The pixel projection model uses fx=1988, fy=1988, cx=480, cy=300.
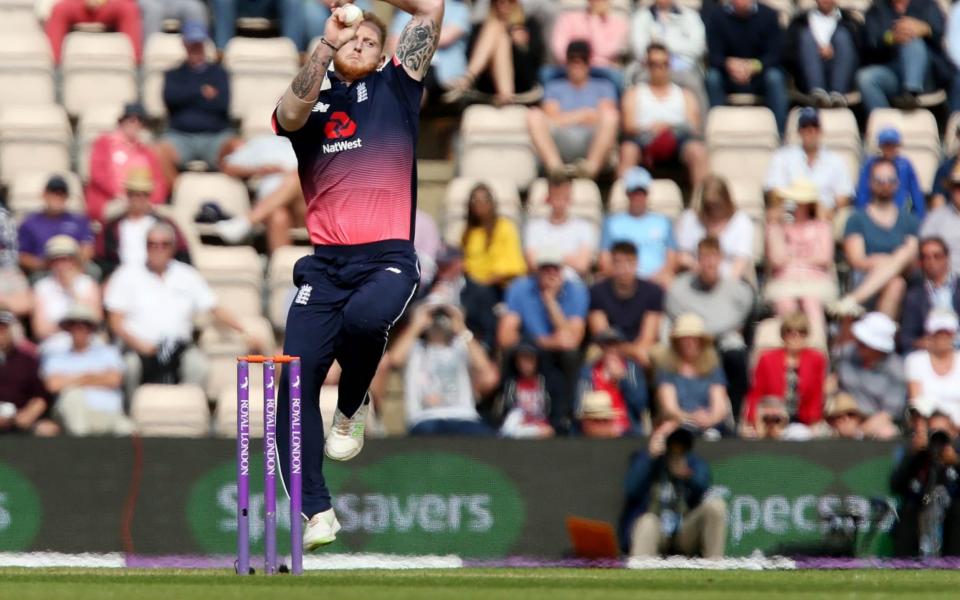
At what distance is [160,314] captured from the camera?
1345 cm

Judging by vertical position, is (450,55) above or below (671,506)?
above

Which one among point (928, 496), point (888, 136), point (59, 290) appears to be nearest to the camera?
point (928, 496)

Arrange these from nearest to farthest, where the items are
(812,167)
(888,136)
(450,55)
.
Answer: (888,136), (812,167), (450,55)

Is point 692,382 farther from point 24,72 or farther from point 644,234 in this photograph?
point 24,72

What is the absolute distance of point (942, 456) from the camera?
1221 centimetres

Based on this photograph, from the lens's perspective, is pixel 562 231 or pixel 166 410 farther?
pixel 562 231

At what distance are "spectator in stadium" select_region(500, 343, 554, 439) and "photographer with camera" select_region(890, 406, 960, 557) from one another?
7.92ft

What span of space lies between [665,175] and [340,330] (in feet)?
22.4

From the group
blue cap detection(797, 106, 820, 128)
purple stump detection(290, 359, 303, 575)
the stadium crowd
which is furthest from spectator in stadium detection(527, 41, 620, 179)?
purple stump detection(290, 359, 303, 575)

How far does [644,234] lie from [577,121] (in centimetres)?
130

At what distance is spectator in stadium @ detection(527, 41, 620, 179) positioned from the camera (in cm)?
1528

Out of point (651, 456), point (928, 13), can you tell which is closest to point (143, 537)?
point (651, 456)

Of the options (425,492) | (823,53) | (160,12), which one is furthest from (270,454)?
(823,53)

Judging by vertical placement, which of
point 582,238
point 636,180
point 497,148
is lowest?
point 582,238
